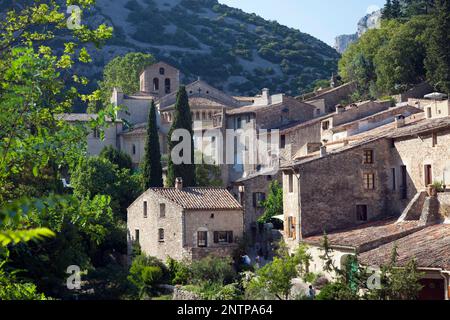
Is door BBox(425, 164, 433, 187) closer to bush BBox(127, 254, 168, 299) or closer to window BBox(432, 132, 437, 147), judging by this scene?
window BBox(432, 132, 437, 147)

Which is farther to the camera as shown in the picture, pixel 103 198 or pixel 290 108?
pixel 290 108

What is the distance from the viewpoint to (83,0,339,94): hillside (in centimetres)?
15300

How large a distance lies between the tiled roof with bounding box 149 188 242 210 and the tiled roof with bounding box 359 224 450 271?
51.7ft

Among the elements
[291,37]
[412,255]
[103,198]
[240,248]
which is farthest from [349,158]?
[291,37]

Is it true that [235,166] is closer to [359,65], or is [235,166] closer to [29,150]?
[359,65]

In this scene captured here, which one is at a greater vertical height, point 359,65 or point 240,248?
point 359,65

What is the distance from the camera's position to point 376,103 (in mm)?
64250

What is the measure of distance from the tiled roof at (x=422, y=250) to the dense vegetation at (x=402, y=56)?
33.0 metres

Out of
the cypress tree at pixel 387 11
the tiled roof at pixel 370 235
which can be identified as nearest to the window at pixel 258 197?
the tiled roof at pixel 370 235

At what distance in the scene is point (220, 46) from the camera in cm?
17312

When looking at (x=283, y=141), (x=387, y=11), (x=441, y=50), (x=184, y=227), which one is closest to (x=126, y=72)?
(x=387, y=11)

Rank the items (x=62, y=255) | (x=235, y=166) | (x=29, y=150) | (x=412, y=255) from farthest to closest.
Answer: (x=235, y=166) < (x=62, y=255) < (x=412, y=255) < (x=29, y=150)
